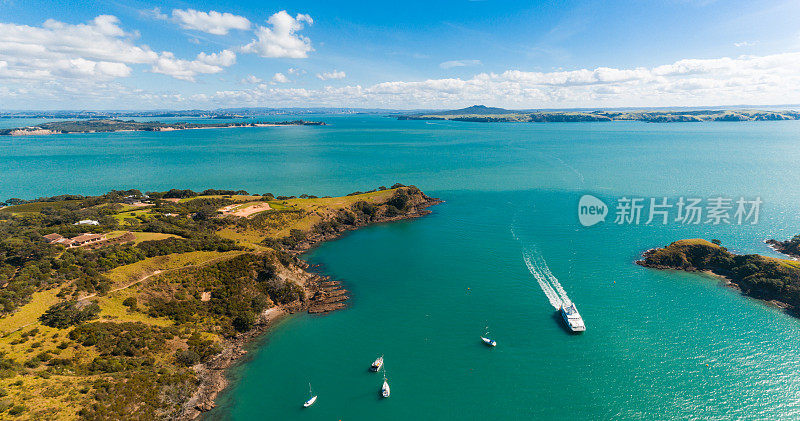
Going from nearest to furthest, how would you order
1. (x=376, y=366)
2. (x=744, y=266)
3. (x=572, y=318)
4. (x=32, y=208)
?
(x=376, y=366)
(x=572, y=318)
(x=744, y=266)
(x=32, y=208)

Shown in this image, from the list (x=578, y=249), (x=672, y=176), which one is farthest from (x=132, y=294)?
(x=672, y=176)

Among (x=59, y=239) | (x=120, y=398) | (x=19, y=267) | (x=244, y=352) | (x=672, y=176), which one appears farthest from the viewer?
(x=672, y=176)

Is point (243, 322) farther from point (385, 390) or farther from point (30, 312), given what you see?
point (385, 390)

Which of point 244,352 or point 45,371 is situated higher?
point 45,371

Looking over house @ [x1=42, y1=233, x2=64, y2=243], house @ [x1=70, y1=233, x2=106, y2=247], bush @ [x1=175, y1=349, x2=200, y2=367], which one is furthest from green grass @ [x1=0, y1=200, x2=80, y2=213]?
bush @ [x1=175, y1=349, x2=200, y2=367]

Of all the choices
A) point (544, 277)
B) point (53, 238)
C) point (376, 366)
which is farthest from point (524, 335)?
point (53, 238)

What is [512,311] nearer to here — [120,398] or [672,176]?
[120,398]

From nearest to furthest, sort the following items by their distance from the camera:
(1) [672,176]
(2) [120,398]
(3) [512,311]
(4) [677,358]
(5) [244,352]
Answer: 1. (2) [120,398]
2. (4) [677,358]
3. (5) [244,352]
4. (3) [512,311]
5. (1) [672,176]
